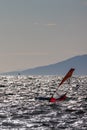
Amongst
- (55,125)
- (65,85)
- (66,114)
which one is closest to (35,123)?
(55,125)

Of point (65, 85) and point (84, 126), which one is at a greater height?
point (65, 85)

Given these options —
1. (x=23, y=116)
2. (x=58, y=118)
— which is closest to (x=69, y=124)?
(x=58, y=118)

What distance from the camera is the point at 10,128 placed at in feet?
167

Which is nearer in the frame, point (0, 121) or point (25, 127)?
point (25, 127)

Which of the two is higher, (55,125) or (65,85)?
(65,85)

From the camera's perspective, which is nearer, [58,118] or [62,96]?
[62,96]

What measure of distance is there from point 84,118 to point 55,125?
355 inches

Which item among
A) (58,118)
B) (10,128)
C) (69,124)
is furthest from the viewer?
(58,118)

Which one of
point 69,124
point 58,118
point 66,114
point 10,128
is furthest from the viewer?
point 66,114

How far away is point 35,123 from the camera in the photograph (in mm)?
55719

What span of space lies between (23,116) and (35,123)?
8.30m

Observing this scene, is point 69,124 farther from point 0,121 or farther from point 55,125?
point 0,121

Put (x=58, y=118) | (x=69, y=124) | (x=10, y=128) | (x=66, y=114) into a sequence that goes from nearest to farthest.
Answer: (x=10, y=128)
(x=69, y=124)
(x=58, y=118)
(x=66, y=114)

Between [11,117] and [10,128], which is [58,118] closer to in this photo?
[11,117]
